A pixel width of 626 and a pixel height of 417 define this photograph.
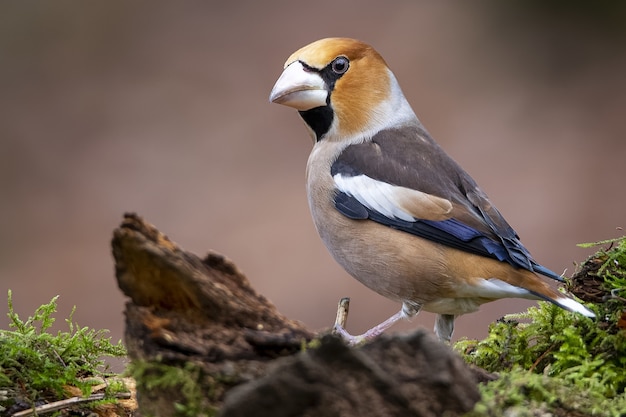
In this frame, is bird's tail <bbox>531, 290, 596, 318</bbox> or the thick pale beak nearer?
bird's tail <bbox>531, 290, 596, 318</bbox>

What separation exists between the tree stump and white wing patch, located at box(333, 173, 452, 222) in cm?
160

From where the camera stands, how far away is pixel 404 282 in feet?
12.4

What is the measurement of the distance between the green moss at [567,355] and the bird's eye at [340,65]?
5.29 feet

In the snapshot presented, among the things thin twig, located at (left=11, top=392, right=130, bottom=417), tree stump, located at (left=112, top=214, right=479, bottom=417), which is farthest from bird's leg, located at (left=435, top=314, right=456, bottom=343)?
tree stump, located at (left=112, top=214, right=479, bottom=417)

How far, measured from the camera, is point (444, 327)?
415cm

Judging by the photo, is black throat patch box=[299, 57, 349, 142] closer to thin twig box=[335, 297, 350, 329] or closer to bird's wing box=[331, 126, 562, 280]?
bird's wing box=[331, 126, 562, 280]

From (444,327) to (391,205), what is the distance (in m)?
0.70

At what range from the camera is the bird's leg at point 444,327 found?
4141 mm

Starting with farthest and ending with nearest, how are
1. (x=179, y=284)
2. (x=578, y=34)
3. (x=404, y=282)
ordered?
(x=578, y=34), (x=404, y=282), (x=179, y=284)

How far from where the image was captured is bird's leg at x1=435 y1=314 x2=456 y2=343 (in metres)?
4.14

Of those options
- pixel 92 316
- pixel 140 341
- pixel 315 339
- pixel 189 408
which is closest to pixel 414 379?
pixel 315 339

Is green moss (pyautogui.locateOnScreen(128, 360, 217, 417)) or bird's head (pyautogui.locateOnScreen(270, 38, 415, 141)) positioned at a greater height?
bird's head (pyautogui.locateOnScreen(270, 38, 415, 141))

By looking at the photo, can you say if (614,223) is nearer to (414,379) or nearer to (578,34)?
(578,34)

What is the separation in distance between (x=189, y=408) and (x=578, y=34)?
28.8 ft
